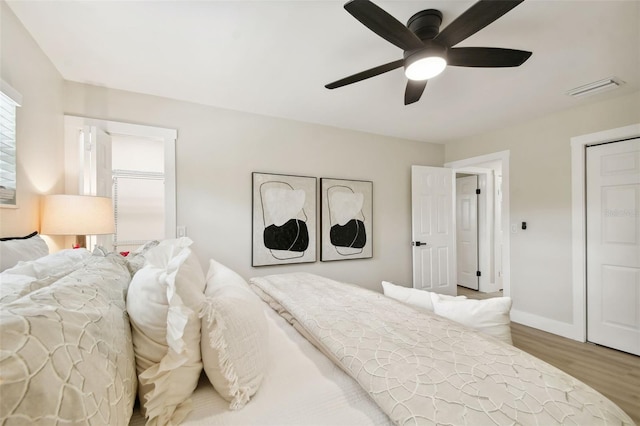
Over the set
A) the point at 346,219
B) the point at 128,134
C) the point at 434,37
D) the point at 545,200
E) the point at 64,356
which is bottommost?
the point at 64,356

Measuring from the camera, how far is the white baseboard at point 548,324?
3018 mm

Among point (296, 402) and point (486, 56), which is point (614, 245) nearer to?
point (486, 56)

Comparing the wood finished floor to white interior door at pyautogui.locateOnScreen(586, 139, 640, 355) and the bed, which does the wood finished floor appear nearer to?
white interior door at pyautogui.locateOnScreen(586, 139, 640, 355)

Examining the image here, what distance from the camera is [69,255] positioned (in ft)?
4.17

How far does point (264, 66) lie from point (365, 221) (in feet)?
7.61

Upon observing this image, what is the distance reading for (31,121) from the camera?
1867 millimetres

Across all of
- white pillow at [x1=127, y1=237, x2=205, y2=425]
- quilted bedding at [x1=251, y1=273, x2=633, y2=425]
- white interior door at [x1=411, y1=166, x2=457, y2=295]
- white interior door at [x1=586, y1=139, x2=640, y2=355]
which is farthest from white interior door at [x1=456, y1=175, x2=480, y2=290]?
white pillow at [x1=127, y1=237, x2=205, y2=425]

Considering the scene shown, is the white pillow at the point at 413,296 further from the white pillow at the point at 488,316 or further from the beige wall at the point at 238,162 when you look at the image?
the beige wall at the point at 238,162

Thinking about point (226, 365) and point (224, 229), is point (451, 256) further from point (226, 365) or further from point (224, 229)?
point (226, 365)

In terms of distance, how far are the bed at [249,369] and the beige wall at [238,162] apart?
1.68 metres

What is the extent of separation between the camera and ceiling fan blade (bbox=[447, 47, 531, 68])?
1.62 metres

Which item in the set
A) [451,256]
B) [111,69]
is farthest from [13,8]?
[451,256]

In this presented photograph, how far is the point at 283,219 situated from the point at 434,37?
2.29 m

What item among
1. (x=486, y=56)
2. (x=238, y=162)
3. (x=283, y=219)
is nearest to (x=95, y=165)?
(x=238, y=162)
